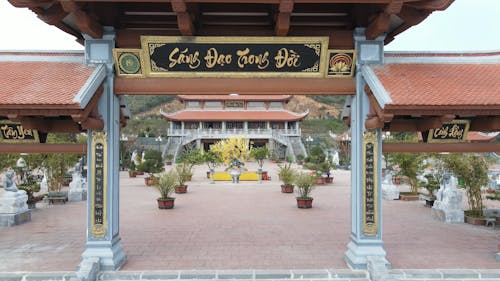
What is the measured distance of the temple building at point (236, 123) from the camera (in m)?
40.8

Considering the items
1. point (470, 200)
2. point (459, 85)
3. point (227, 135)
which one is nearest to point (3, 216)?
point (459, 85)

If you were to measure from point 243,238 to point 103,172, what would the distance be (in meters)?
3.35

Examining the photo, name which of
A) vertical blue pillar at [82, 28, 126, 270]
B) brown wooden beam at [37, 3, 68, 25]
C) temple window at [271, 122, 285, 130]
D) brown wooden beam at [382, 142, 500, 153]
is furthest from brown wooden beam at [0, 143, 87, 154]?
temple window at [271, 122, 285, 130]

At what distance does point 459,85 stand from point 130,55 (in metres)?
5.36

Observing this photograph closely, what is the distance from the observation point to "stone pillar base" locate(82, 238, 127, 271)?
567cm

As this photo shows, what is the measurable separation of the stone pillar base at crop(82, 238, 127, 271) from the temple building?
33.1 m

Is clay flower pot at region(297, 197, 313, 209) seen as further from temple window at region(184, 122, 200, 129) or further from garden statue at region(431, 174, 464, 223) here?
temple window at region(184, 122, 200, 129)

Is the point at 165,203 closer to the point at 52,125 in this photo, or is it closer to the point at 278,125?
the point at 52,125

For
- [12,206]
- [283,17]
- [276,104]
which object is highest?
[276,104]

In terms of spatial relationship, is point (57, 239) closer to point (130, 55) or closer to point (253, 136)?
point (130, 55)

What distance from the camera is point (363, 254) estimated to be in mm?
5781

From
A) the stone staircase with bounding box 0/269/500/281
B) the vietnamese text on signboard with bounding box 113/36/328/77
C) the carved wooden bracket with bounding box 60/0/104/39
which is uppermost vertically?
the carved wooden bracket with bounding box 60/0/104/39

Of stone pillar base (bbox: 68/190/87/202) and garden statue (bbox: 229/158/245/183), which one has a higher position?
garden statue (bbox: 229/158/245/183)

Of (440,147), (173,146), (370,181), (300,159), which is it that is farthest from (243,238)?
(173,146)
